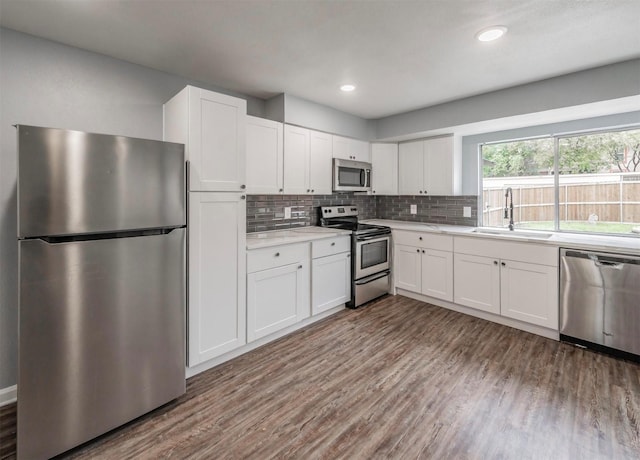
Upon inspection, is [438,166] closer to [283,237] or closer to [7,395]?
[283,237]

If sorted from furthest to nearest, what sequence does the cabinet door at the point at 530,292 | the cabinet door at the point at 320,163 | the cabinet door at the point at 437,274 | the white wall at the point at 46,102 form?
the cabinet door at the point at 320,163 < the cabinet door at the point at 437,274 < the cabinet door at the point at 530,292 < the white wall at the point at 46,102

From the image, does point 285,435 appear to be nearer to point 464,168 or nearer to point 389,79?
point 389,79

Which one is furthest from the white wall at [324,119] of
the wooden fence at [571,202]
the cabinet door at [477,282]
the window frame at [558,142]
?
the cabinet door at [477,282]

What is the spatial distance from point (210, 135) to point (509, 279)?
121 inches

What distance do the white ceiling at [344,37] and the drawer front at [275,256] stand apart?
1576mm

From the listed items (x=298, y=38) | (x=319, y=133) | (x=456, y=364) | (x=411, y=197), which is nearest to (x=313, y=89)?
(x=319, y=133)

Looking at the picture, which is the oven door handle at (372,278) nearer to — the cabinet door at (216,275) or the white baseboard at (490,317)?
the white baseboard at (490,317)

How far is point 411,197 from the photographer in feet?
15.5

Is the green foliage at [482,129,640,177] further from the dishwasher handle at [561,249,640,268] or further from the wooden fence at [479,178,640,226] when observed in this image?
the dishwasher handle at [561,249,640,268]

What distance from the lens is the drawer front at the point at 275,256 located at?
2.64 metres

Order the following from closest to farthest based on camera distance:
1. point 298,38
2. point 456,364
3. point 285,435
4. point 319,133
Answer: point 285,435 < point 298,38 < point 456,364 < point 319,133

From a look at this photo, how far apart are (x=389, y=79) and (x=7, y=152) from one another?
298 cm

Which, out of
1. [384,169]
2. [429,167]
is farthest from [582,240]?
[384,169]

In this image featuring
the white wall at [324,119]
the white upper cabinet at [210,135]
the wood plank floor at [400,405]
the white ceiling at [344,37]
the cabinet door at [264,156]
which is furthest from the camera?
the white wall at [324,119]
